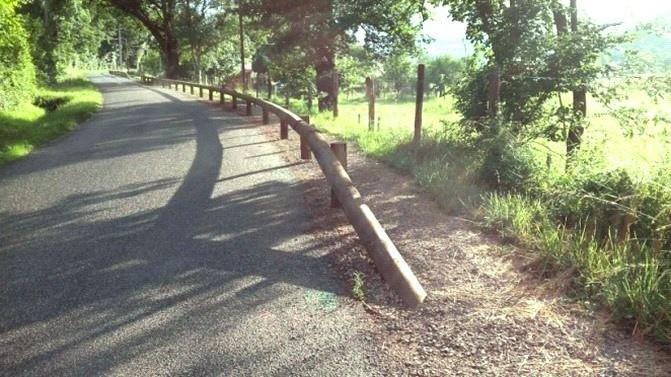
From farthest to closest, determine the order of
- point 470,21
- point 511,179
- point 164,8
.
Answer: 1. point 164,8
2. point 470,21
3. point 511,179

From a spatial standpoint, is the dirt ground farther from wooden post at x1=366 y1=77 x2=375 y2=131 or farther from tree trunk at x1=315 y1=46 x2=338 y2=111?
tree trunk at x1=315 y1=46 x2=338 y2=111

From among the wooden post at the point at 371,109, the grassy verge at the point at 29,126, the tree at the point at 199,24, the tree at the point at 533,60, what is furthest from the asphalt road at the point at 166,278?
the tree at the point at 199,24

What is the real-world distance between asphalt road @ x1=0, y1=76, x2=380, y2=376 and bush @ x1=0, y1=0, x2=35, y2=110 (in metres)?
6.99

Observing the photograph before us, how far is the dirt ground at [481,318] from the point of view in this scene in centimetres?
309

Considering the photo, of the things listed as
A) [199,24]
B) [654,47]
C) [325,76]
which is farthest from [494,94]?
[199,24]

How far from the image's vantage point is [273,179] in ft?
26.0

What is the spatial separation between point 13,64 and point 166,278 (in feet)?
52.5

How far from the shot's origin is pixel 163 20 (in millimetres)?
43062

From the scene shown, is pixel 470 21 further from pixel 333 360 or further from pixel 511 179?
pixel 333 360

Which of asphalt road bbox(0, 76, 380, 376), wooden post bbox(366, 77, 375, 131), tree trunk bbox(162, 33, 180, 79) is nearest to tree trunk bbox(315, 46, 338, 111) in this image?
wooden post bbox(366, 77, 375, 131)

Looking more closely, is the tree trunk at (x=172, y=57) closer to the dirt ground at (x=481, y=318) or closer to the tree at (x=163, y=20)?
the tree at (x=163, y=20)

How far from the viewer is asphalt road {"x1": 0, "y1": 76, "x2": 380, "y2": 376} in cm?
320

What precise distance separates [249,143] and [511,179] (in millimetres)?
5824

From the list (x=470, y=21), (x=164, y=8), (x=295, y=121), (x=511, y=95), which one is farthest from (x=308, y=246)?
(x=164, y=8)
